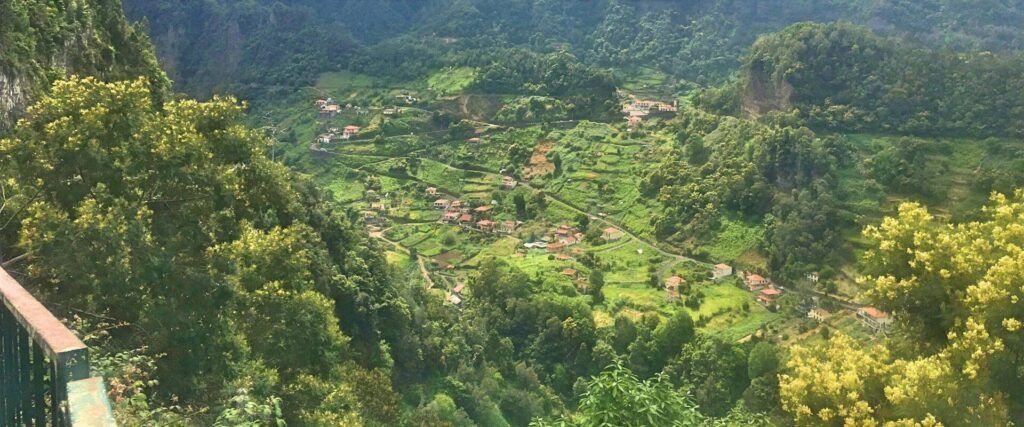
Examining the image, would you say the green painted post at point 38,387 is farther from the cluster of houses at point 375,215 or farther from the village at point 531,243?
the cluster of houses at point 375,215

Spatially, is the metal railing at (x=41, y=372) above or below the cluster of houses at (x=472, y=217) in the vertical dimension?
above

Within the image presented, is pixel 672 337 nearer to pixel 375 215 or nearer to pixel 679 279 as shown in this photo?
pixel 679 279

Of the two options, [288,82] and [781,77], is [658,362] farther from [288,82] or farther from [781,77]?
[288,82]

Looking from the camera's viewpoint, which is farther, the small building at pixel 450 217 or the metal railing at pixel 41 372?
the small building at pixel 450 217

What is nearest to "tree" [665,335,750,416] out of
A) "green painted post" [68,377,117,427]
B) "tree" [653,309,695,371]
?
"tree" [653,309,695,371]

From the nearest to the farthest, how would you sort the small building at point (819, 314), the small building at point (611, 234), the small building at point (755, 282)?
1. the small building at point (819, 314)
2. the small building at point (755, 282)
3. the small building at point (611, 234)

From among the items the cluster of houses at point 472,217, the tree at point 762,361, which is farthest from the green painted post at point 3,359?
the cluster of houses at point 472,217

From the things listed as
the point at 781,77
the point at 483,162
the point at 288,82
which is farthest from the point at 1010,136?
the point at 288,82

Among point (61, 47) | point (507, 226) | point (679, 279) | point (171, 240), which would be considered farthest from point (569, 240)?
point (171, 240)
